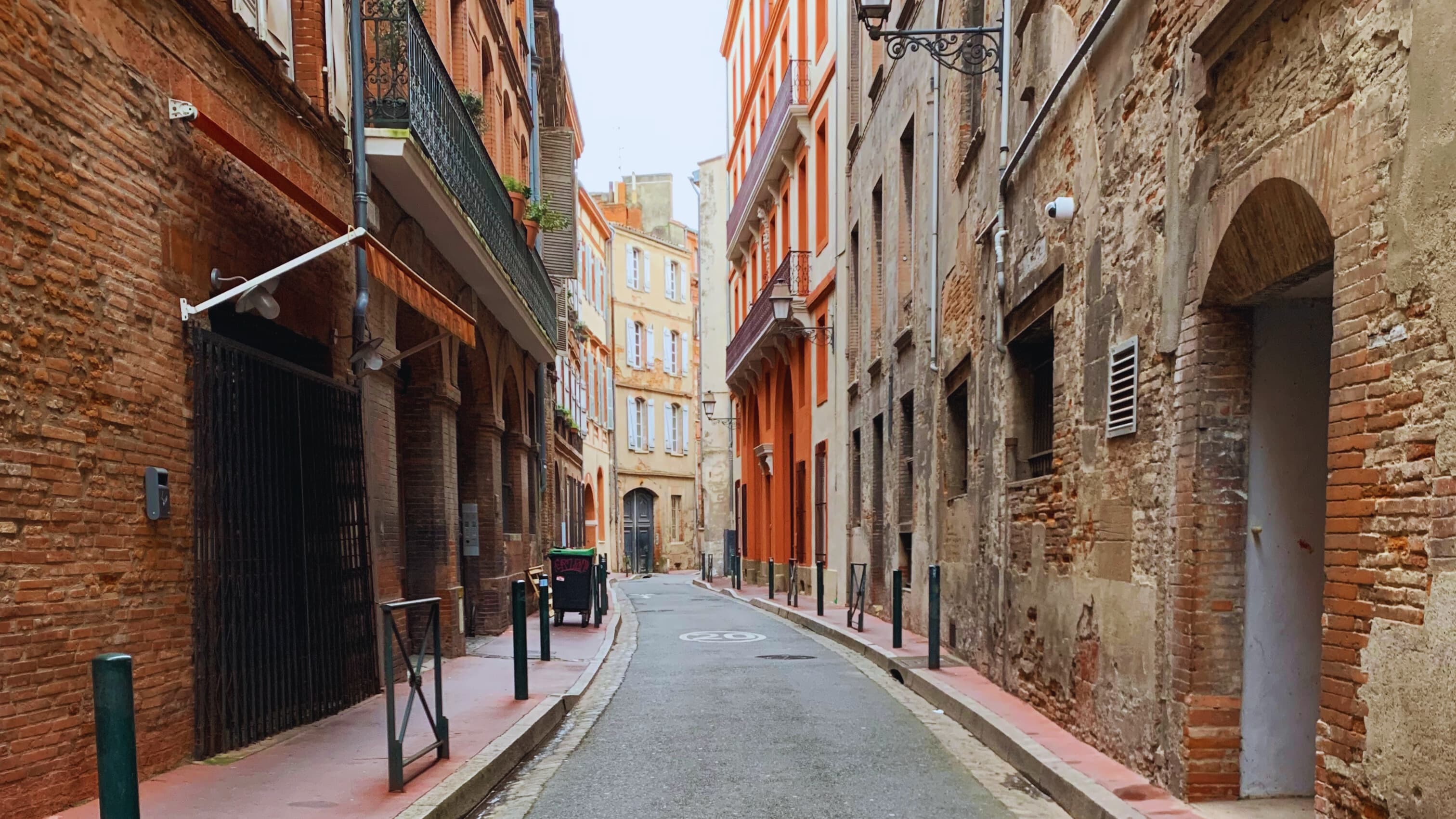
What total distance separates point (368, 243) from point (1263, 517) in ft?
17.9

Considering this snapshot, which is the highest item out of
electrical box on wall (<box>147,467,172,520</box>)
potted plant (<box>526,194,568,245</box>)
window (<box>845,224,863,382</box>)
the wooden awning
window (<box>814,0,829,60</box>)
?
window (<box>814,0,829,60</box>)

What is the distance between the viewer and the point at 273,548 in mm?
7453

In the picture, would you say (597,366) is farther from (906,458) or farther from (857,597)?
(906,458)

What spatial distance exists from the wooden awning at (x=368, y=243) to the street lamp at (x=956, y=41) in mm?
4153

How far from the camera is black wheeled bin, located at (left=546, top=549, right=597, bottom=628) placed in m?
15.8

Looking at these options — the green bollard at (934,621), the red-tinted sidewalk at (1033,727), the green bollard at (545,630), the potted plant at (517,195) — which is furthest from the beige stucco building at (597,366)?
the green bollard at (934,621)

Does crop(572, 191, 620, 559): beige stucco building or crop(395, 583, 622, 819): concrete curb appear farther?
crop(572, 191, 620, 559): beige stucco building

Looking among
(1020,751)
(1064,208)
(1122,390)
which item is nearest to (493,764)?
(1020,751)

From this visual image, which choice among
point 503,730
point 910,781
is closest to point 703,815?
point 910,781

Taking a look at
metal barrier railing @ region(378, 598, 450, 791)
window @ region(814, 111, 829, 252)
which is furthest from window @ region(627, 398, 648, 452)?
metal barrier railing @ region(378, 598, 450, 791)

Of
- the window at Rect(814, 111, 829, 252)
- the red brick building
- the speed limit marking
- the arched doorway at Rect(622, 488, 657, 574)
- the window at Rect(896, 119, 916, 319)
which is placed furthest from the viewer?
the arched doorway at Rect(622, 488, 657, 574)

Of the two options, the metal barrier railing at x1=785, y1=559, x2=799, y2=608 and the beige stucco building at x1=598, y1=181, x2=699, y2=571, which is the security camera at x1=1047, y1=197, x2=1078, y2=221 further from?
the beige stucco building at x1=598, y1=181, x2=699, y2=571

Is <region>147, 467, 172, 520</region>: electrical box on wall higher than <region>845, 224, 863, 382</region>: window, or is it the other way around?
<region>845, 224, 863, 382</region>: window

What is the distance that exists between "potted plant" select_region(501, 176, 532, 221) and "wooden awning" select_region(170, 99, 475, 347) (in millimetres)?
6756
